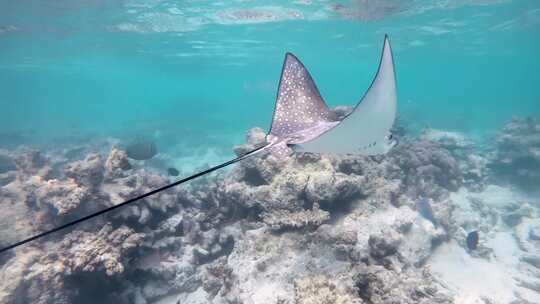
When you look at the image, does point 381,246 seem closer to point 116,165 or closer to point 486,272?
point 486,272

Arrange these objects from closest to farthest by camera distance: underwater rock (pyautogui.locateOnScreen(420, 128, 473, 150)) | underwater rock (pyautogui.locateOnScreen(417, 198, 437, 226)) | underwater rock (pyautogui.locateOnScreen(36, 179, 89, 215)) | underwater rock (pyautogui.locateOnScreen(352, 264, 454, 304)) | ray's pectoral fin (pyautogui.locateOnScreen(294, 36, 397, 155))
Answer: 1. ray's pectoral fin (pyautogui.locateOnScreen(294, 36, 397, 155))
2. underwater rock (pyautogui.locateOnScreen(352, 264, 454, 304))
3. underwater rock (pyautogui.locateOnScreen(36, 179, 89, 215))
4. underwater rock (pyautogui.locateOnScreen(417, 198, 437, 226))
5. underwater rock (pyautogui.locateOnScreen(420, 128, 473, 150))

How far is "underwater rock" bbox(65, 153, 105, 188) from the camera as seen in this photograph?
23.4ft

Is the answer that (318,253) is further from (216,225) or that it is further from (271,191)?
(216,225)

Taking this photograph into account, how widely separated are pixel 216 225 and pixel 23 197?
209 inches

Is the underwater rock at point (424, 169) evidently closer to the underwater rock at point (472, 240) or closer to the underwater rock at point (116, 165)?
the underwater rock at point (472, 240)

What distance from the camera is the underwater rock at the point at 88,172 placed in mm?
7137

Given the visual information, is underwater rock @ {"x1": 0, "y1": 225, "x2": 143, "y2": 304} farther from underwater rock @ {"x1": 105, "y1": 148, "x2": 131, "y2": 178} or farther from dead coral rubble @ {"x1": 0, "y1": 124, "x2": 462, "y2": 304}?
underwater rock @ {"x1": 105, "y1": 148, "x2": 131, "y2": 178}

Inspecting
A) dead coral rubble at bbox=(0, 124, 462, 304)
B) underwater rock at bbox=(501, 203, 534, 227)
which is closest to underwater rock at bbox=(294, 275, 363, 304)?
dead coral rubble at bbox=(0, 124, 462, 304)

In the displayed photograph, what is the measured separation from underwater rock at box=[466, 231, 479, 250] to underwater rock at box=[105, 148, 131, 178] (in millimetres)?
8461

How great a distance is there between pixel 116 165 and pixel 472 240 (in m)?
8.69

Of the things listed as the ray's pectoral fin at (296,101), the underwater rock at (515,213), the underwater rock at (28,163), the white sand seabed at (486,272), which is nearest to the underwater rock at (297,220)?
the ray's pectoral fin at (296,101)

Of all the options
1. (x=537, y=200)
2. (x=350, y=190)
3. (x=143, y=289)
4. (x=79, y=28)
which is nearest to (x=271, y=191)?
(x=350, y=190)

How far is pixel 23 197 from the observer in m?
8.55

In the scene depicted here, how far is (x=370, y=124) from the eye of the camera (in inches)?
163
